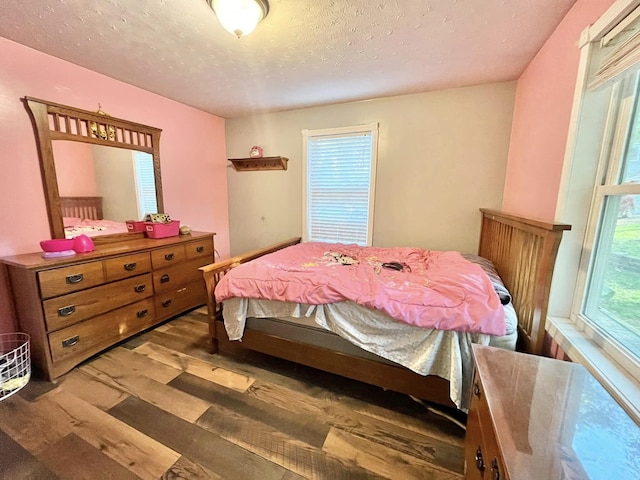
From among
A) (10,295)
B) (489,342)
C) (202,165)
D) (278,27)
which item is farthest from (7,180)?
(489,342)

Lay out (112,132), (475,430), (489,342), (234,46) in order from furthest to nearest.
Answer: (112,132)
(234,46)
(489,342)
(475,430)

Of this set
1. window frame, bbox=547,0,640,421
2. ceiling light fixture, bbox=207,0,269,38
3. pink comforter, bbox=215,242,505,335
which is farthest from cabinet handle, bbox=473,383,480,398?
ceiling light fixture, bbox=207,0,269,38

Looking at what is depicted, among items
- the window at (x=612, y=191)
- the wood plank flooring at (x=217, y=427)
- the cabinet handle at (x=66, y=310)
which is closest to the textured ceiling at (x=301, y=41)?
the window at (x=612, y=191)

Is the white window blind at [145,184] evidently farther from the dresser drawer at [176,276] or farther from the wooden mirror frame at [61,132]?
the dresser drawer at [176,276]

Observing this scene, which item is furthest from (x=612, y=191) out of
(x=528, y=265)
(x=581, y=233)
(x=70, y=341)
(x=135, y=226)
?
(x=135, y=226)

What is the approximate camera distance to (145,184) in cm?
271

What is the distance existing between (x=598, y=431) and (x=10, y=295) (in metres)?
3.15

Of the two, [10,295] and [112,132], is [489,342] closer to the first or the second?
[10,295]

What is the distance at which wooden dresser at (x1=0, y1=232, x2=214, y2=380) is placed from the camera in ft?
5.62

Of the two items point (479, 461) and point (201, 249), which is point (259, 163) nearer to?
point (201, 249)

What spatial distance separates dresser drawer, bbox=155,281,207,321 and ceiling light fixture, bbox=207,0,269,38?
85.3 inches

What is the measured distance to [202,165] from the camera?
3.33 m

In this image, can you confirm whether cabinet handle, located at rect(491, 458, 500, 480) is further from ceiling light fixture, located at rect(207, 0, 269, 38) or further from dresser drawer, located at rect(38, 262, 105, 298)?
dresser drawer, located at rect(38, 262, 105, 298)

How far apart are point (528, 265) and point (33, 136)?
3.50m
